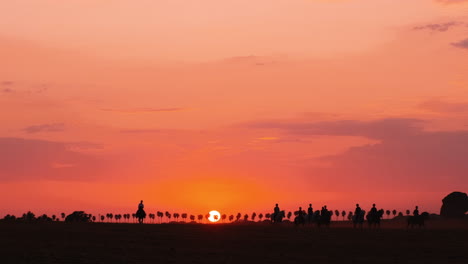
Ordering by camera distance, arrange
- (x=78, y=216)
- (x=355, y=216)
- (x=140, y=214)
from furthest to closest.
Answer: (x=78, y=216) → (x=355, y=216) → (x=140, y=214)

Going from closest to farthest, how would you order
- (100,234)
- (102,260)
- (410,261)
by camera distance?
(102,260) → (410,261) → (100,234)

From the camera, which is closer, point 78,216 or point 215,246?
point 215,246

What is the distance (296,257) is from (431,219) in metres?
120

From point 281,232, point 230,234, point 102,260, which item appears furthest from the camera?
point 281,232

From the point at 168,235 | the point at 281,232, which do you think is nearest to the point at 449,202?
the point at 281,232

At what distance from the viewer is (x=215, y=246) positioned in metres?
59.4

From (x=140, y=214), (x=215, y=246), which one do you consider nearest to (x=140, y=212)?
(x=140, y=214)

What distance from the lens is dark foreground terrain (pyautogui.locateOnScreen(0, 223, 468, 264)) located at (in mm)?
50406

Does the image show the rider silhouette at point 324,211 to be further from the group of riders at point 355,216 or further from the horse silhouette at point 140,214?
the horse silhouette at point 140,214

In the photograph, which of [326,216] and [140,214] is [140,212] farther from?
[326,216]

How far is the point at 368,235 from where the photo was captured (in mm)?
74312

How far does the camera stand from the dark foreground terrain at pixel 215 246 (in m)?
50.4

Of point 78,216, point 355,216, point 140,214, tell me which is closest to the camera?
point 140,214

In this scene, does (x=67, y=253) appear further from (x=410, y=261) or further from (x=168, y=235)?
(x=410, y=261)
